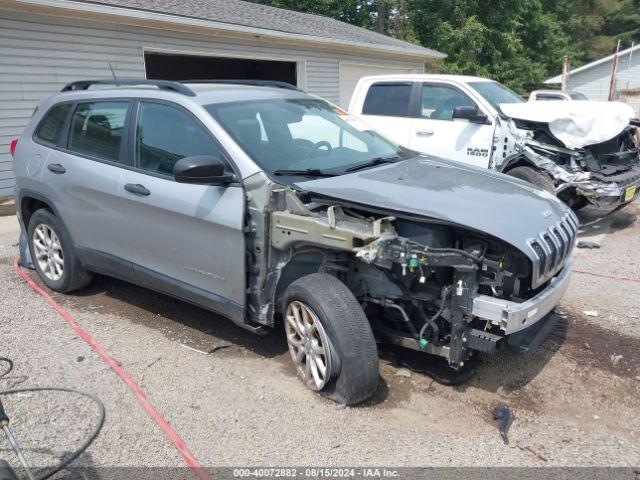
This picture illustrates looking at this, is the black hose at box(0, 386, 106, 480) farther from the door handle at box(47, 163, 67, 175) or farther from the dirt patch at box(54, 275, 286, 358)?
the door handle at box(47, 163, 67, 175)

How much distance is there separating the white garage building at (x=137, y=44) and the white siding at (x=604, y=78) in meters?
27.3

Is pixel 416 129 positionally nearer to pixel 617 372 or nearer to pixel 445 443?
pixel 617 372

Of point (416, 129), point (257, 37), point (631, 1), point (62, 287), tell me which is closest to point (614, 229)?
point (416, 129)

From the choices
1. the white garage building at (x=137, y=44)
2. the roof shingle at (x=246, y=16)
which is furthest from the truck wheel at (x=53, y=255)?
the roof shingle at (x=246, y=16)

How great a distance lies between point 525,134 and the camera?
7.57 metres

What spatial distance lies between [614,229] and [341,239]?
236 inches

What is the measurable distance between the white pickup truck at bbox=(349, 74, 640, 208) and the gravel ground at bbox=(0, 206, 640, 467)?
2781mm

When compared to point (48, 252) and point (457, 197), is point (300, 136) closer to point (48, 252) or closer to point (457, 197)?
point (457, 197)

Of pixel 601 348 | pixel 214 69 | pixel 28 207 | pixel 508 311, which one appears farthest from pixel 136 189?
pixel 214 69

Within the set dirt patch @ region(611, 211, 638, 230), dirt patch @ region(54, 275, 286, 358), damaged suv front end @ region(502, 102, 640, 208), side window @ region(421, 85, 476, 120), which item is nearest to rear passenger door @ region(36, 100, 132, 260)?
dirt patch @ region(54, 275, 286, 358)

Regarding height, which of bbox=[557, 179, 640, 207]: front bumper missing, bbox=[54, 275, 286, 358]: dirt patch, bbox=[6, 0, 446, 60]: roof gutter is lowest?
bbox=[54, 275, 286, 358]: dirt patch

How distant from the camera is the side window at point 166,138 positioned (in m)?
3.96

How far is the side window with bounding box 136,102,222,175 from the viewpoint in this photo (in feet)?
13.0

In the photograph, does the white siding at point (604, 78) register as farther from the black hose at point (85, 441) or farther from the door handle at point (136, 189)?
the black hose at point (85, 441)
